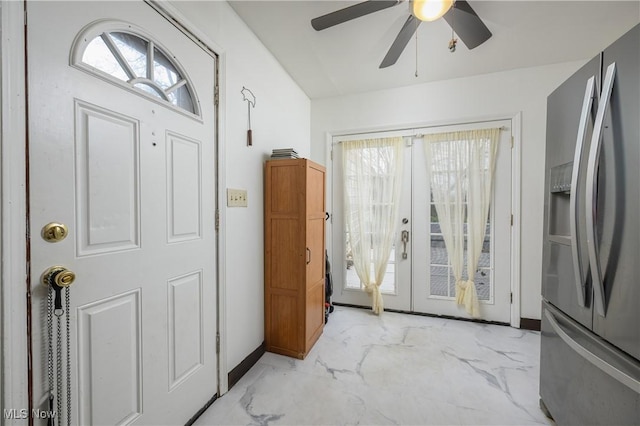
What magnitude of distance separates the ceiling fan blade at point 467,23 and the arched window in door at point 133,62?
5.09 feet

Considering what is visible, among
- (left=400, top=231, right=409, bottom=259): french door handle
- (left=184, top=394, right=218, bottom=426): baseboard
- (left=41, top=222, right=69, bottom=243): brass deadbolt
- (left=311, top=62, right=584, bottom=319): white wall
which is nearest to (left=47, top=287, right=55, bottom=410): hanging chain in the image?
(left=41, top=222, right=69, bottom=243): brass deadbolt

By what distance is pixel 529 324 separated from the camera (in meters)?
2.46

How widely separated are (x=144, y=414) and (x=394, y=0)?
7.87ft

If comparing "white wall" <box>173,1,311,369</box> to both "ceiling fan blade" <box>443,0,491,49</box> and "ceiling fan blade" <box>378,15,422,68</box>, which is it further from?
"ceiling fan blade" <box>443,0,491,49</box>

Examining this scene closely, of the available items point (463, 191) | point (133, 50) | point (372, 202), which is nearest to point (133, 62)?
point (133, 50)

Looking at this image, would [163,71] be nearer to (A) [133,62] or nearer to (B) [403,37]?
(A) [133,62]

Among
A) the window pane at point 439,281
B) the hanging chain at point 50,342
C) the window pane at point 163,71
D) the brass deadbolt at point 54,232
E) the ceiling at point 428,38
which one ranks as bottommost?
the window pane at point 439,281

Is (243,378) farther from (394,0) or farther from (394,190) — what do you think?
(394,0)

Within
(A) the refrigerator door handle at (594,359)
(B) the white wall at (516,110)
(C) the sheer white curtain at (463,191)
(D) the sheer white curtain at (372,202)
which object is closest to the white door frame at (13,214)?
(A) the refrigerator door handle at (594,359)

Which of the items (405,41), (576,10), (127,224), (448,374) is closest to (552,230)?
(448,374)

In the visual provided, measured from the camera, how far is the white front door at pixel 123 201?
849mm

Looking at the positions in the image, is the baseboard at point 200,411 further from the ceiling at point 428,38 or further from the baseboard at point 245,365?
the ceiling at point 428,38

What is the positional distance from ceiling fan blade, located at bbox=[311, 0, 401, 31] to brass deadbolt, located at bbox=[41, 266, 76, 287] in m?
1.69

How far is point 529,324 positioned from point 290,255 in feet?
7.89
